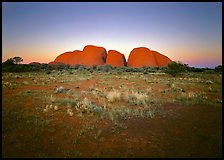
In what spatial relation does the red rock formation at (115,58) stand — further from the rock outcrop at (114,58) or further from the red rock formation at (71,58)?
the red rock formation at (71,58)

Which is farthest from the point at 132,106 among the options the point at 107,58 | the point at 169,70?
the point at 107,58

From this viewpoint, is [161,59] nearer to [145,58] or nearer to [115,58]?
[145,58]

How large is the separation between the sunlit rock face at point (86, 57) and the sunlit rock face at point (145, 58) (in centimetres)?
1328

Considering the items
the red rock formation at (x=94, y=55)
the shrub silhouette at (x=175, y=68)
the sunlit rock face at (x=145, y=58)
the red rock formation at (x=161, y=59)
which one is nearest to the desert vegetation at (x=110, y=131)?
the shrub silhouette at (x=175, y=68)

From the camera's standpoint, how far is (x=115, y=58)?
88312mm

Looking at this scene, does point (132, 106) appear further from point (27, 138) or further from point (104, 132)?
point (27, 138)

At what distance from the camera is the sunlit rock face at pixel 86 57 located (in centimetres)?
8931

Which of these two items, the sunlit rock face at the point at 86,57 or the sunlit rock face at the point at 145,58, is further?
the sunlit rock face at the point at 86,57

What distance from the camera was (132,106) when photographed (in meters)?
9.45

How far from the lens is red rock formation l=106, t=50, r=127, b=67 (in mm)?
86562

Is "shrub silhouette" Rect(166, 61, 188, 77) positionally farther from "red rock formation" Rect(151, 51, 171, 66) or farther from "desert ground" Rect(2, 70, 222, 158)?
"red rock formation" Rect(151, 51, 171, 66)

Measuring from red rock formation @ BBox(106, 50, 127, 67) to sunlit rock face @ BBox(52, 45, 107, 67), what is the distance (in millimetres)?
3209

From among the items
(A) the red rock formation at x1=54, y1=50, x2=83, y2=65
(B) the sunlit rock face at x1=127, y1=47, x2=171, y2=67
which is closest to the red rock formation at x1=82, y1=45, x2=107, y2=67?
(A) the red rock formation at x1=54, y1=50, x2=83, y2=65

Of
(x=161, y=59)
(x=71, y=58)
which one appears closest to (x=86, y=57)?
(x=71, y=58)
